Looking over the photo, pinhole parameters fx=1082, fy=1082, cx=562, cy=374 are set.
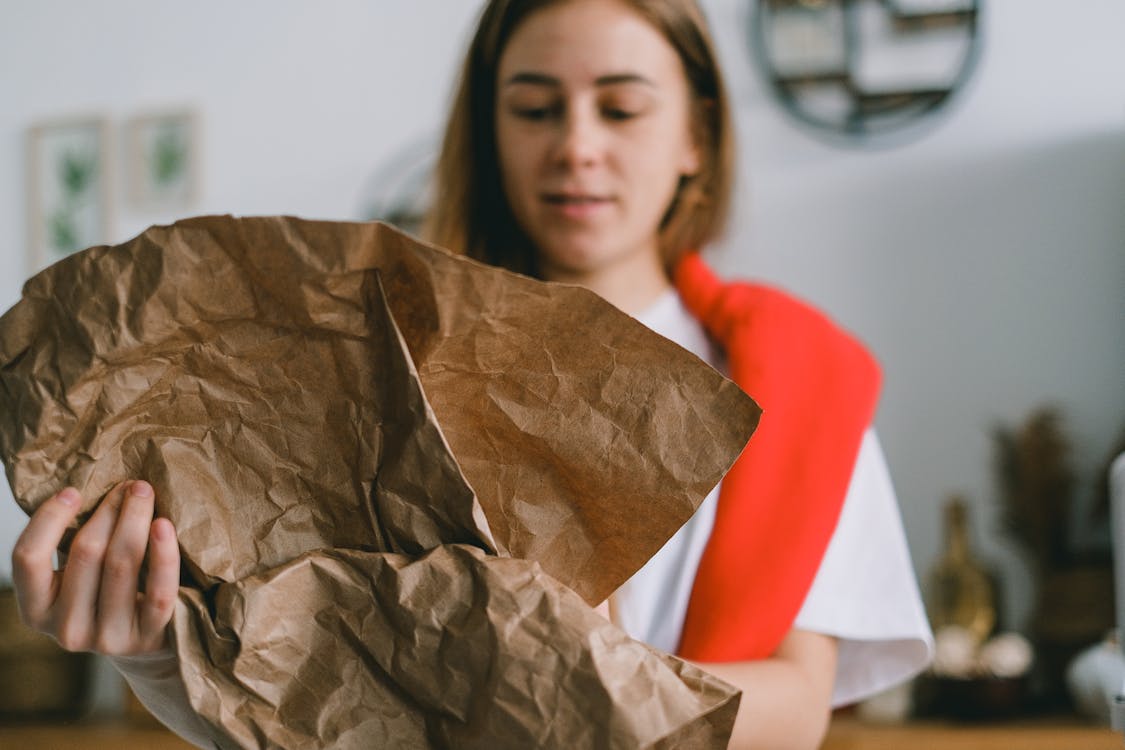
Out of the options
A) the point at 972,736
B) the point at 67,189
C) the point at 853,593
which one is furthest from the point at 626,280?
the point at 67,189

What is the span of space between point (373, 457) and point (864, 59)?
1.55m

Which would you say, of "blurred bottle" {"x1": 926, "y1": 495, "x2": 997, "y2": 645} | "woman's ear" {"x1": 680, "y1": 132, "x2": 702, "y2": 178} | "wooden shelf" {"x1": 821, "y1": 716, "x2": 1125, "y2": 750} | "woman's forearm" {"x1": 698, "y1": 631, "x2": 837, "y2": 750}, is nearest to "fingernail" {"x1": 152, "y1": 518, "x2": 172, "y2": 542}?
"woman's forearm" {"x1": 698, "y1": 631, "x2": 837, "y2": 750}

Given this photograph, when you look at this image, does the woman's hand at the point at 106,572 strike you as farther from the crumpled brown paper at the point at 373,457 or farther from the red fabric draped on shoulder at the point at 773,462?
the red fabric draped on shoulder at the point at 773,462

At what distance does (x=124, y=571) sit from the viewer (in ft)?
1.44

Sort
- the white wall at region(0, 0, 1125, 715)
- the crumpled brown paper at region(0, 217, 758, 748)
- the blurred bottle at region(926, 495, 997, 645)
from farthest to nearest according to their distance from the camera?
1. the white wall at region(0, 0, 1125, 715)
2. the blurred bottle at region(926, 495, 997, 645)
3. the crumpled brown paper at region(0, 217, 758, 748)

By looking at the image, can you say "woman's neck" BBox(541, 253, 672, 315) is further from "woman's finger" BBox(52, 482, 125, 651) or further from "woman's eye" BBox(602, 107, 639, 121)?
"woman's finger" BBox(52, 482, 125, 651)

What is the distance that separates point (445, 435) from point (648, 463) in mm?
86

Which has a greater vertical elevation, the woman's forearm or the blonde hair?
the blonde hair

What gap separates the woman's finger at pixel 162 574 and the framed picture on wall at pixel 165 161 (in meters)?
1.80

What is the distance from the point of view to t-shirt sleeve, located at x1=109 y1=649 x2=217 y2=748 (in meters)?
0.49

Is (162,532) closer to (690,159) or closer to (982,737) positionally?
(690,159)

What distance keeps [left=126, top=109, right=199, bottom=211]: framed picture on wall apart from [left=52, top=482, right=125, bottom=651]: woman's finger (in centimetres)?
176

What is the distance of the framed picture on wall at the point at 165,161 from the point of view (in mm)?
2107

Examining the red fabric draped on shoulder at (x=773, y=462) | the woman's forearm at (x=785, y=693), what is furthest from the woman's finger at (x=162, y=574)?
the red fabric draped on shoulder at (x=773, y=462)
